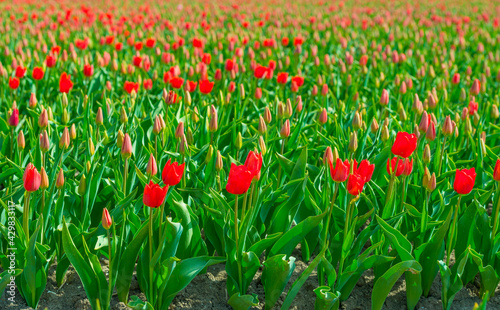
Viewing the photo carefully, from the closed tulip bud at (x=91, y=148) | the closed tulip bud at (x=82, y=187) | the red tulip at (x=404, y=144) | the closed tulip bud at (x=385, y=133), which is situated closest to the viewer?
the red tulip at (x=404, y=144)

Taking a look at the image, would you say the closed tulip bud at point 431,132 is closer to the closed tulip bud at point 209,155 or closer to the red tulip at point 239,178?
the closed tulip bud at point 209,155

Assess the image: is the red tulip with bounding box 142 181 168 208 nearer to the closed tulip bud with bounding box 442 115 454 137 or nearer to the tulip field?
the tulip field

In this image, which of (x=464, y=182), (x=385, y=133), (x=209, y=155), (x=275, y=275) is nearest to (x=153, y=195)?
(x=275, y=275)

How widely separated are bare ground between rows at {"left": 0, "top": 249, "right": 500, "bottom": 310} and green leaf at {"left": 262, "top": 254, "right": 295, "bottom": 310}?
0.39 feet

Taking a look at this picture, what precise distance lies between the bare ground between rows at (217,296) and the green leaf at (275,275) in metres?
0.12

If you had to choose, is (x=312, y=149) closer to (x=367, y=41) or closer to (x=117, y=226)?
(x=117, y=226)

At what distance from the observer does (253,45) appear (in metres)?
7.01

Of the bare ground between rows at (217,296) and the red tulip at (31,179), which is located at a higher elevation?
the red tulip at (31,179)

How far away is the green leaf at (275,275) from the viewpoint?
203 centimetres

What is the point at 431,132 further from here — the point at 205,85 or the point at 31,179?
the point at 31,179

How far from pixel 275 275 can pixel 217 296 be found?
35cm

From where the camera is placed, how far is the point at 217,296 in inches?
90.6

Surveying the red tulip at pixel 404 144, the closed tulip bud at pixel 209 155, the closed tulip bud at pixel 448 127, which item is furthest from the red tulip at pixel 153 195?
the closed tulip bud at pixel 448 127

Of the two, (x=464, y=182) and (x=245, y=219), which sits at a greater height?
(x=464, y=182)
